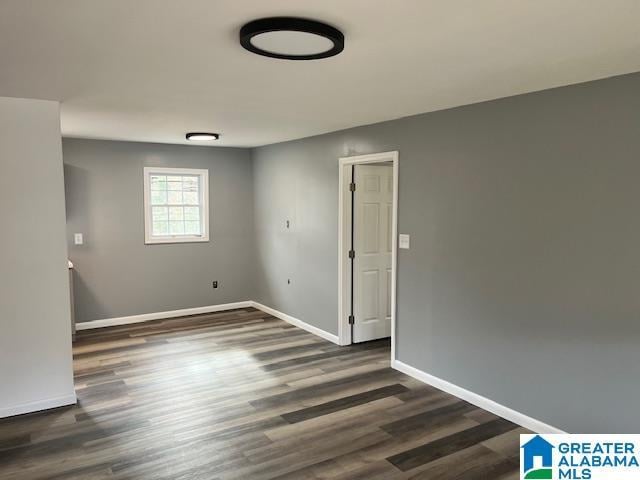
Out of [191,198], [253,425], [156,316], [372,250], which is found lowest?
[253,425]

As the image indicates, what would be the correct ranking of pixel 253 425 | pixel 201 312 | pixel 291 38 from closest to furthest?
pixel 291 38 < pixel 253 425 < pixel 201 312

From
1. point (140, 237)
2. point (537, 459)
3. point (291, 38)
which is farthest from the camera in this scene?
point (140, 237)

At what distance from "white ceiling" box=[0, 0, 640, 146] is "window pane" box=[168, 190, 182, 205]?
→ 8.40ft

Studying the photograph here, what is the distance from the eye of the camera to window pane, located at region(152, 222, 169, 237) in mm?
6402

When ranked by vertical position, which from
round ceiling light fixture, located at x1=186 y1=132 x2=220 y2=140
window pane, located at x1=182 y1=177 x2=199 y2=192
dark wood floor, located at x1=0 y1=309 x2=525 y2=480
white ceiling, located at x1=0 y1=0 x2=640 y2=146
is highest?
round ceiling light fixture, located at x1=186 y1=132 x2=220 y2=140

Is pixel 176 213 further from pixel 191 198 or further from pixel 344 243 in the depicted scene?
pixel 344 243

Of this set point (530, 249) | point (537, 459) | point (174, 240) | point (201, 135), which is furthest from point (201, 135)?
point (537, 459)

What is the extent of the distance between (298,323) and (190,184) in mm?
2513

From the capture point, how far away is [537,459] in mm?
2910

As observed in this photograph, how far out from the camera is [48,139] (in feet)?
11.4

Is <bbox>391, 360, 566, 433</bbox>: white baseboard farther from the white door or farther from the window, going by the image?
the window

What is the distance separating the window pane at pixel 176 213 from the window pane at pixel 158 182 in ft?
1.04

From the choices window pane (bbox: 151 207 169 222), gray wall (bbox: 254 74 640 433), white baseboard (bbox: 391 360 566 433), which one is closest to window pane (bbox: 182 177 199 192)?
window pane (bbox: 151 207 169 222)

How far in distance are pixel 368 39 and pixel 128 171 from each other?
476 centimetres
